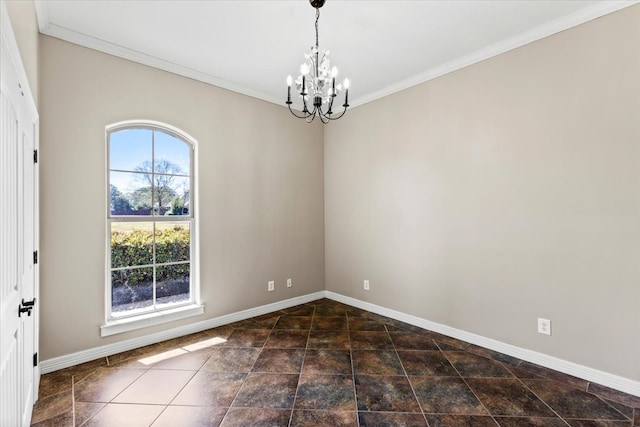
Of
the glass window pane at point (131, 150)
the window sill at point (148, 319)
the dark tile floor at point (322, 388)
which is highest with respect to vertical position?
the glass window pane at point (131, 150)

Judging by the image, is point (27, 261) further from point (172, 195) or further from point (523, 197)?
point (523, 197)

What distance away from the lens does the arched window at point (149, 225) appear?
9.53 ft

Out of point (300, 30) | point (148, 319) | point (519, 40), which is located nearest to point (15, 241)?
point (148, 319)

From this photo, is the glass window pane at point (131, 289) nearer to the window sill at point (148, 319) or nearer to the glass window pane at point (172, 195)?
the window sill at point (148, 319)

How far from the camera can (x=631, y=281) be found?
7.21 ft

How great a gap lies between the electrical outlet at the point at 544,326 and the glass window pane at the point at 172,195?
3634mm

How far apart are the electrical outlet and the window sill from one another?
10.9 ft

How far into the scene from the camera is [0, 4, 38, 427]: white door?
1312mm

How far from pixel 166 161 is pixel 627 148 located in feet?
13.3

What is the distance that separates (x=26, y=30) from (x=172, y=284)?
7.85ft

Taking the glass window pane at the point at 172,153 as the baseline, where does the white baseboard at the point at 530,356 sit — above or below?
below

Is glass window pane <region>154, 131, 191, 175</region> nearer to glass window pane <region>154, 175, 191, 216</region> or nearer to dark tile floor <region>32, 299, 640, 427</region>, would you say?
glass window pane <region>154, 175, 191, 216</region>

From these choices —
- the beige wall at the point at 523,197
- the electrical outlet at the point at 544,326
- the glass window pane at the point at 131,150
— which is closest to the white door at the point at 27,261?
the glass window pane at the point at 131,150

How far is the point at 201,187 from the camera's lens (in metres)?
3.40
